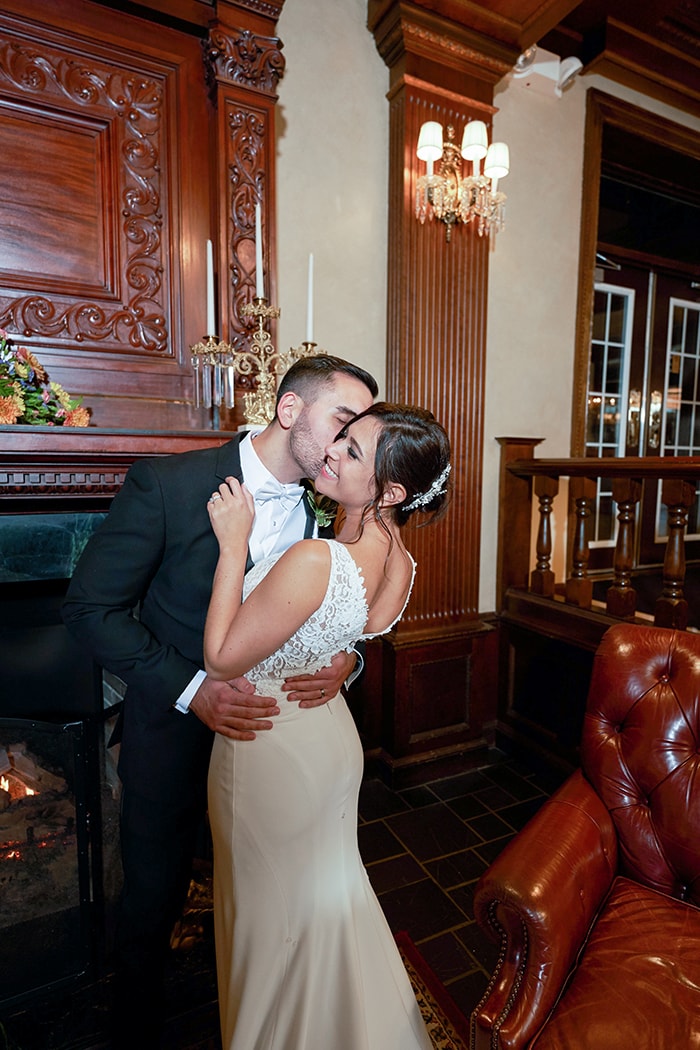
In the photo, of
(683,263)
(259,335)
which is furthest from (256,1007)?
(683,263)

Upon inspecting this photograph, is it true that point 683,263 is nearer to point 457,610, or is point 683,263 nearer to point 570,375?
point 570,375

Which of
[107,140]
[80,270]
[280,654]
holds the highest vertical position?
[107,140]

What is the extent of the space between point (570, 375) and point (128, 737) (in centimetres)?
318

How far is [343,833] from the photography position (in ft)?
4.63

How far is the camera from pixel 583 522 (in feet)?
9.71

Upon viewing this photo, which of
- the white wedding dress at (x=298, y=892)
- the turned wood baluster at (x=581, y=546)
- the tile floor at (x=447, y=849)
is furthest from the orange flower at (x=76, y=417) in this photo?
the turned wood baluster at (x=581, y=546)

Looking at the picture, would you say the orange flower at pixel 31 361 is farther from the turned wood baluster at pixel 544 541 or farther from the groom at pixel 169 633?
the turned wood baluster at pixel 544 541

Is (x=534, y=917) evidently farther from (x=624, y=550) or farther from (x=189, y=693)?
(x=624, y=550)

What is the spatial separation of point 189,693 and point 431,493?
78 centimetres

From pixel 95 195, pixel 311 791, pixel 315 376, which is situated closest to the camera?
pixel 311 791

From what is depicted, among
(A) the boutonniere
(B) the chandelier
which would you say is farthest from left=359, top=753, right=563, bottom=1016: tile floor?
(B) the chandelier

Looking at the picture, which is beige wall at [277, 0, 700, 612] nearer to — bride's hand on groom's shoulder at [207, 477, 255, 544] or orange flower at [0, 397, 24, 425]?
orange flower at [0, 397, 24, 425]

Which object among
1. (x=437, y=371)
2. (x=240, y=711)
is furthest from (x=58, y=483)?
(x=437, y=371)

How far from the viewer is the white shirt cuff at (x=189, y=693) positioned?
1426 mm
